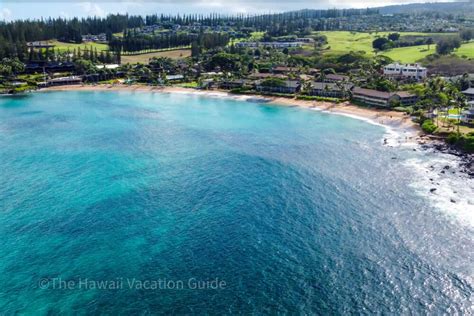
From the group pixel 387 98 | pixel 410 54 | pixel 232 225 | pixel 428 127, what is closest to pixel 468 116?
pixel 428 127

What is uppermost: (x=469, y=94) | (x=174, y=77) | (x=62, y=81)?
(x=469, y=94)

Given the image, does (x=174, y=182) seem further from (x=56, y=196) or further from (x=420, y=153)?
(x=420, y=153)

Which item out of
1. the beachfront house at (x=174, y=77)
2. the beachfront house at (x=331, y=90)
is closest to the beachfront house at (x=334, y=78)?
the beachfront house at (x=331, y=90)

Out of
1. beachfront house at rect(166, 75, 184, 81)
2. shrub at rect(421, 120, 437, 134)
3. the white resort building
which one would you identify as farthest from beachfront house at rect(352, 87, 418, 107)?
beachfront house at rect(166, 75, 184, 81)

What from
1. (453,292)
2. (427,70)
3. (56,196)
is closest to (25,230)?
(56,196)

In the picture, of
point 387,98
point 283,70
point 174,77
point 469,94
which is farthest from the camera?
point 174,77

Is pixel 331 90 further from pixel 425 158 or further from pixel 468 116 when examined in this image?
pixel 425 158

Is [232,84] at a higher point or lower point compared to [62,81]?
higher
